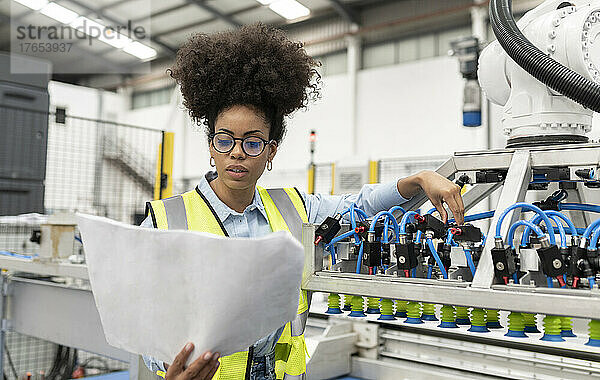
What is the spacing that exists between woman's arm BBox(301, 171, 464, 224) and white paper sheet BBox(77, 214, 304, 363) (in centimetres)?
45

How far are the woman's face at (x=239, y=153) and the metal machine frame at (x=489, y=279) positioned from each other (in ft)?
0.52

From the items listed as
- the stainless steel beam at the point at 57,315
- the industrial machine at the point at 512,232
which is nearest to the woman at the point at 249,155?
the industrial machine at the point at 512,232

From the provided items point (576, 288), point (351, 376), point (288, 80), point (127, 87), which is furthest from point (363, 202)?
point (127, 87)

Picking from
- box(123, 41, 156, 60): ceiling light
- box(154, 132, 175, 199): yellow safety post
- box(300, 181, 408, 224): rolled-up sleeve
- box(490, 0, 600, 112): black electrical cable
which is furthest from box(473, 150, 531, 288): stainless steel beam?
box(123, 41, 156, 60): ceiling light

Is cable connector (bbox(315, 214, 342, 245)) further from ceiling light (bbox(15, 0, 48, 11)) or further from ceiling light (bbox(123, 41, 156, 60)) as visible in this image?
ceiling light (bbox(123, 41, 156, 60))

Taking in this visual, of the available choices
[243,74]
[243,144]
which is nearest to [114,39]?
[243,74]

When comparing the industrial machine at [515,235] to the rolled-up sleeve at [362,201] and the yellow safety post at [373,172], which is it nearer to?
the rolled-up sleeve at [362,201]

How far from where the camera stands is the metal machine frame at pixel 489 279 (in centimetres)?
76

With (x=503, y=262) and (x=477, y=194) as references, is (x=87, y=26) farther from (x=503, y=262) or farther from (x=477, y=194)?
(x=503, y=262)

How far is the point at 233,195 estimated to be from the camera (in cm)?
117

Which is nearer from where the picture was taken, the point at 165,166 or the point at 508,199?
the point at 508,199

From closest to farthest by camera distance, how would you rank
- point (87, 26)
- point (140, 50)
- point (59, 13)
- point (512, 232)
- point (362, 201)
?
point (512, 232), point (362, 201), point (59, 13), point (87, 26), point (140, 50)

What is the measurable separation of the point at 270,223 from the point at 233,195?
0.11 m

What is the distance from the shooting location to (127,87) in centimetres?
1070
